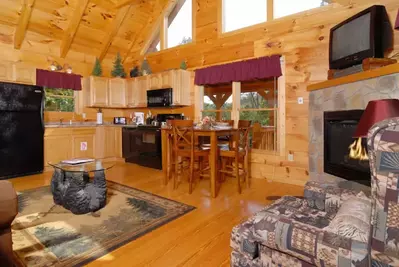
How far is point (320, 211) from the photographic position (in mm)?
1565

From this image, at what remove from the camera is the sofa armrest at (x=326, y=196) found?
151 centimetres

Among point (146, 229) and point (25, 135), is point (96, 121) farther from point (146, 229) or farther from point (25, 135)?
point (146, 229)

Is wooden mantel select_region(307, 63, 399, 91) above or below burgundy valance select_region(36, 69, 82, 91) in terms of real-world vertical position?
below

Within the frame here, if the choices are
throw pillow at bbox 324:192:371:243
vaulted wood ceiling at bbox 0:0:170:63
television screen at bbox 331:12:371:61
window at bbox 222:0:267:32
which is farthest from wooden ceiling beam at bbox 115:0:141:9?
Result: throw pillow at bbox 324:192:371:243

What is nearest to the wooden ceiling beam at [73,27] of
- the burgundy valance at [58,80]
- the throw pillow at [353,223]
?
the burgundy valance at [58,80]

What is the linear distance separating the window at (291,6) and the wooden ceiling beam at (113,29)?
3280mm

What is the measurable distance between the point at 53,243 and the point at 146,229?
29.5 inches

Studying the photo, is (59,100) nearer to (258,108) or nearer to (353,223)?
(258,108)

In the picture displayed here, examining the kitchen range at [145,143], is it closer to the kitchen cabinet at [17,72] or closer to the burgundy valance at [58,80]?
the burgundy valance at [58,80]

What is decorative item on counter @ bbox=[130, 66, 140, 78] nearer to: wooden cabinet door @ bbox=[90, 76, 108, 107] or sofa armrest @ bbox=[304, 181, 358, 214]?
wooden cabinet door @ bbox=[90, 76, 108, 107]

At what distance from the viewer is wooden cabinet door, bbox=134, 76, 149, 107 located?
558 cm

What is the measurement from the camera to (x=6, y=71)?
14.4 ft

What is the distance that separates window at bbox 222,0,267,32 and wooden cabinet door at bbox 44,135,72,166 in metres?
3.90

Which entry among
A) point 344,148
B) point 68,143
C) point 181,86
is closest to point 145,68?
point 181,86
